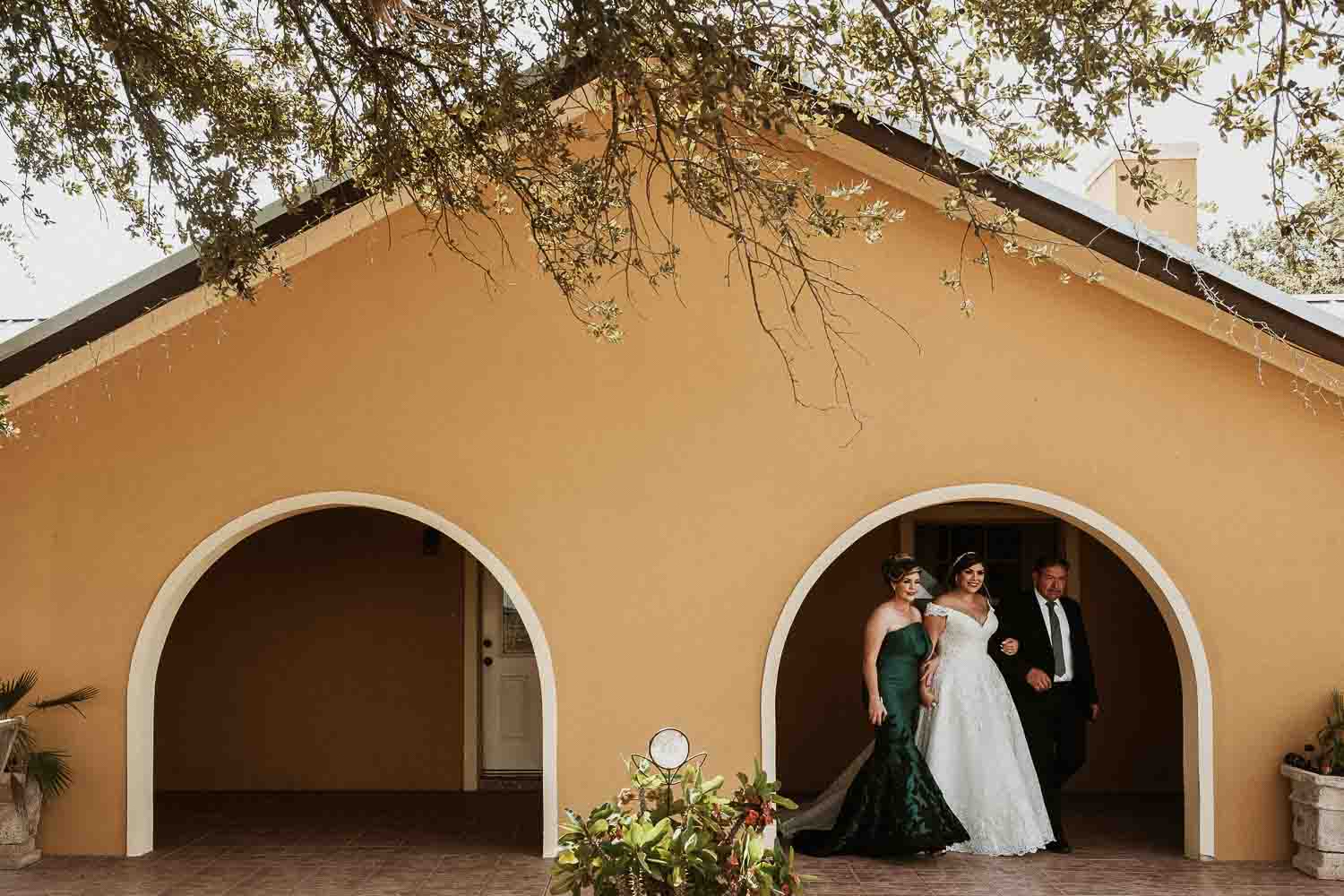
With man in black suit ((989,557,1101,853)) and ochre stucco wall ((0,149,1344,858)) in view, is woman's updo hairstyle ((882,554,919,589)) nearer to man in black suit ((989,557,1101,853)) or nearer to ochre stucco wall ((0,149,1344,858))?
ochre stucco wall ((0,149,1344,858))

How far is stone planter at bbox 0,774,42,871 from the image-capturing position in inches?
297

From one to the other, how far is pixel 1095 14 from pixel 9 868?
7072mm

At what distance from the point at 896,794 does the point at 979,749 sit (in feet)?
2.08

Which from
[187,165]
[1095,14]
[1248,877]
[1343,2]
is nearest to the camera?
[1343,2]

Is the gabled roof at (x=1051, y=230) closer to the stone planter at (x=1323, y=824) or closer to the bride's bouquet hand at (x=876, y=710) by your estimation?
the stone planter at (x=1323, y=824)

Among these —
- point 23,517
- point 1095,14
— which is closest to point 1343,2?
point 1095,14

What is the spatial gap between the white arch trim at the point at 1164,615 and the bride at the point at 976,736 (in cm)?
51

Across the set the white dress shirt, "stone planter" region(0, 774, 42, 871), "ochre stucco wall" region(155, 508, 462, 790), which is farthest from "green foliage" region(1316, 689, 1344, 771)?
"stone planter" region(0, 774, 42, 871)

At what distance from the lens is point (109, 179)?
619 centimetres

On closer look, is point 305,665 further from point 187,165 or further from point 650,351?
point 187,165

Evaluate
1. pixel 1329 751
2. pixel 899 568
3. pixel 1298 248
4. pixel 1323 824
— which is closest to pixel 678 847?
pixel 1298 248

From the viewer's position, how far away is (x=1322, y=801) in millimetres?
7273

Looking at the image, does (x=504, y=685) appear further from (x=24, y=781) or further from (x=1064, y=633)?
(x=1064, y=633)

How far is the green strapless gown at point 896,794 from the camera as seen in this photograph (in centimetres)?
773
